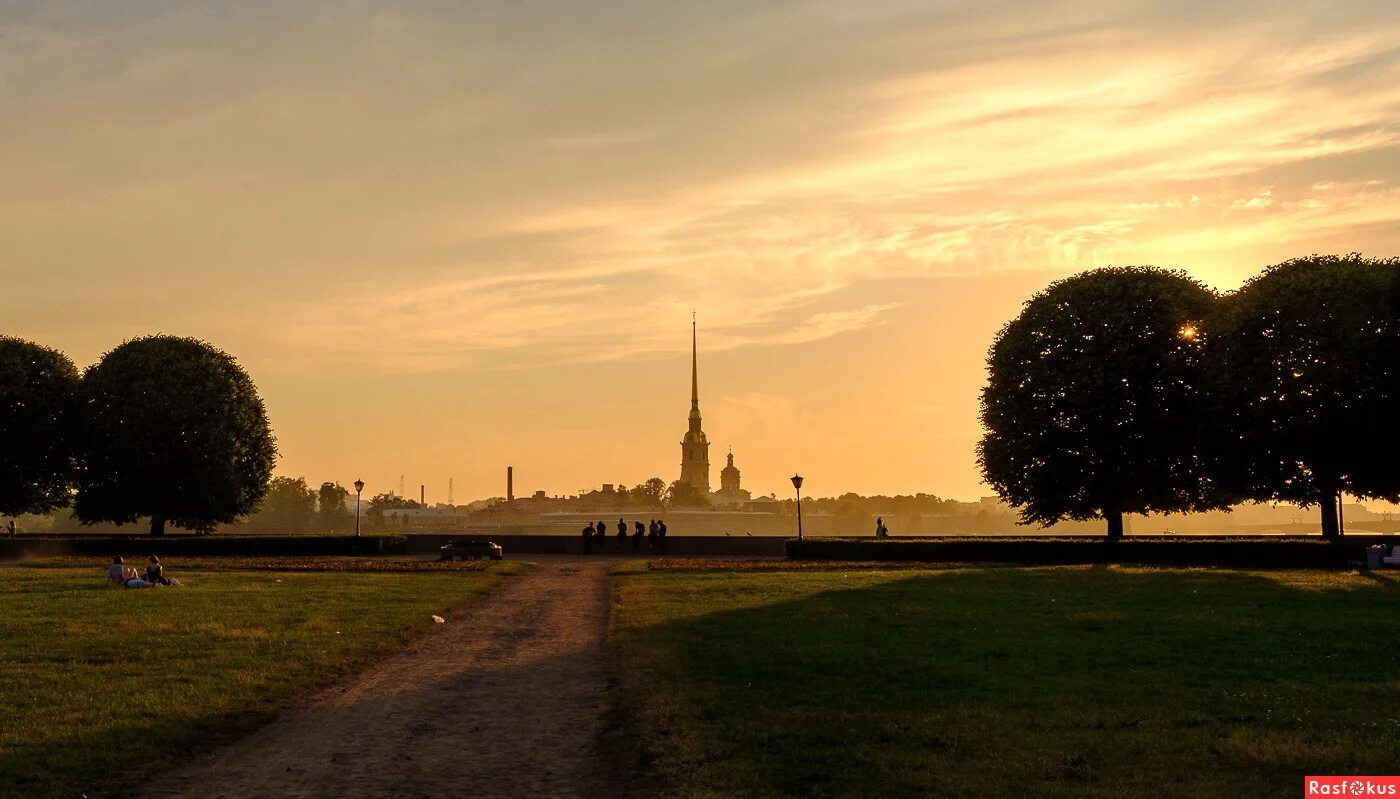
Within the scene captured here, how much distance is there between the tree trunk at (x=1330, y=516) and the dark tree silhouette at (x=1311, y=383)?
3.1 inches

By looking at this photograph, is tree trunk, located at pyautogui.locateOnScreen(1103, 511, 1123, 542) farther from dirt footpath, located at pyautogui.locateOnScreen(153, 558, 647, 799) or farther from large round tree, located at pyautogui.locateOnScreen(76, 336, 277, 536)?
large round tree, located at pyautogui.locateOnScreen(76, 336, 277, 536)

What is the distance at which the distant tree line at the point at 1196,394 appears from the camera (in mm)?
51969

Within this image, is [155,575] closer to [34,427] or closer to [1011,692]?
[1011,692]

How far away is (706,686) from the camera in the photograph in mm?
18906

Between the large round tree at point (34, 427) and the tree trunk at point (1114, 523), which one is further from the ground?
the large round tree at point (34, 427)

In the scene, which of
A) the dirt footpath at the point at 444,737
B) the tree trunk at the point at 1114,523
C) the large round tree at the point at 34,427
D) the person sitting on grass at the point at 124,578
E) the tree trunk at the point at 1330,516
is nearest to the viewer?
the dirt footpath at the point at 444,737

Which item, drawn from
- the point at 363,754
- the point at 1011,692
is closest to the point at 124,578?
the point at 363,754

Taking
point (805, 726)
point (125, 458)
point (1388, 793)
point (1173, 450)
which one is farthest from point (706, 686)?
point (125, 458)

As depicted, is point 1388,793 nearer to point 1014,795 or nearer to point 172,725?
point 1014,795

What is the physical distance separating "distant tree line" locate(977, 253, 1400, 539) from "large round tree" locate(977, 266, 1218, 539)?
7cm

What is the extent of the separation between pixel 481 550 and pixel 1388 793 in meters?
55.8

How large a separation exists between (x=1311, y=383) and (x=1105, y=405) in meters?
8.96

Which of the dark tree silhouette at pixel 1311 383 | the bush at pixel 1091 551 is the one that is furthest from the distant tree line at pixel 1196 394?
the bush at pixel 1091 551

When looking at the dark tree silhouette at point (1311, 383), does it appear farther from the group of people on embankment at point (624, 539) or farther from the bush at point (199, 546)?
the bush at point (199, 546)
